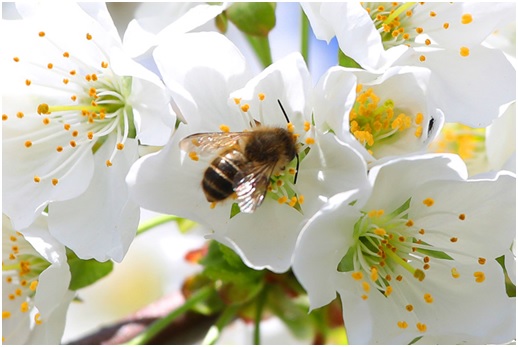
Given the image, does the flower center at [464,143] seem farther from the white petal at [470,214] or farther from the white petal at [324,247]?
the white petal at [324,247]

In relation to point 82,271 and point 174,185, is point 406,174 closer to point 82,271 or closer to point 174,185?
point 174,185

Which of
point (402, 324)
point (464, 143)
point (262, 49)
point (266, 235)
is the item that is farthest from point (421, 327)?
point (464, 143)

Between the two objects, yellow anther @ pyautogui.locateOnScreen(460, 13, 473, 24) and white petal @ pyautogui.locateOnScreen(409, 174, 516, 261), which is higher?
yellow anther @ pyautogui.locateOnScreen(460, 13, 473, 24)

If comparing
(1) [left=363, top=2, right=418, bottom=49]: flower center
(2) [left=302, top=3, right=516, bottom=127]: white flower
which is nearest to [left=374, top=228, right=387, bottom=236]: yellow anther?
(2) [left=302, top=3, right=516, bottom=127]: white flower

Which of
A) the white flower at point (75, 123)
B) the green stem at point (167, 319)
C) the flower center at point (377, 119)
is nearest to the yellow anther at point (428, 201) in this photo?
the flower center at point (377, 119)

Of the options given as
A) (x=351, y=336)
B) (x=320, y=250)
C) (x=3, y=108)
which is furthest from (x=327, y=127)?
(x=3, y=108)

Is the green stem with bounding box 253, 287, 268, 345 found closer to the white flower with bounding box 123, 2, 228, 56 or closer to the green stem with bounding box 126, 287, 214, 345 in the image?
the green stem with bounding box 126, 287, 214, 345
